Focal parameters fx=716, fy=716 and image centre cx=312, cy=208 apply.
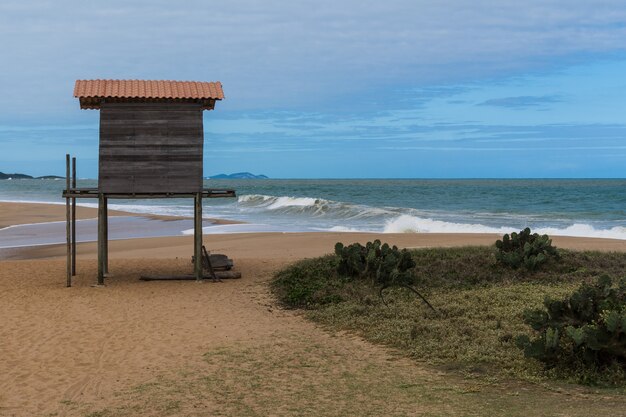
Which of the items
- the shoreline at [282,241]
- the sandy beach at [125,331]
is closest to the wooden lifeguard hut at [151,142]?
the sandy beach at [125,331]

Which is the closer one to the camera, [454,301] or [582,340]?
[582,340]

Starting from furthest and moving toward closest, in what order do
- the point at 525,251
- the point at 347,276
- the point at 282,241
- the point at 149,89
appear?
the point at 282,241 → the point at 525,251 → the point at 149,89 → the point at 347,276

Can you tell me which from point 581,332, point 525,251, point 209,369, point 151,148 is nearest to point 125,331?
point 209,369

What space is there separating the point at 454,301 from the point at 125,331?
656cm

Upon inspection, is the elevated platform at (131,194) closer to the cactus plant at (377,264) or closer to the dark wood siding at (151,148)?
the dark wood siding at (151,148)

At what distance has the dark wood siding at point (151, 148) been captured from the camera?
1727 cm

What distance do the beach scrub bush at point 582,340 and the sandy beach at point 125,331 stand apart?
5.44 ft

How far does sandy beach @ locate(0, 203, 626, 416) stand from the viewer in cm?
954

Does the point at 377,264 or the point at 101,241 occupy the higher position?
the point at 101,241

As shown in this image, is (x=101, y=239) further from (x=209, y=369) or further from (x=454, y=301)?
(x=454, y=301)

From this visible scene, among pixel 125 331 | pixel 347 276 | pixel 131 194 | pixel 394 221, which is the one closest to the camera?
pixel 125 331

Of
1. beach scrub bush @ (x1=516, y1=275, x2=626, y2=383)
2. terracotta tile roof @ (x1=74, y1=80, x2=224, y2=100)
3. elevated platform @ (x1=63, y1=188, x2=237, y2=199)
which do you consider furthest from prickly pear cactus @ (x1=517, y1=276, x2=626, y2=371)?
terracotta tile roof @ (x1=74, y1=80, x2=224, y2=100)

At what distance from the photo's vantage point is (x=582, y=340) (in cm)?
970

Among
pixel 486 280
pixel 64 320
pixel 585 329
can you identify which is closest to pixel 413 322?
pixel 585 329
